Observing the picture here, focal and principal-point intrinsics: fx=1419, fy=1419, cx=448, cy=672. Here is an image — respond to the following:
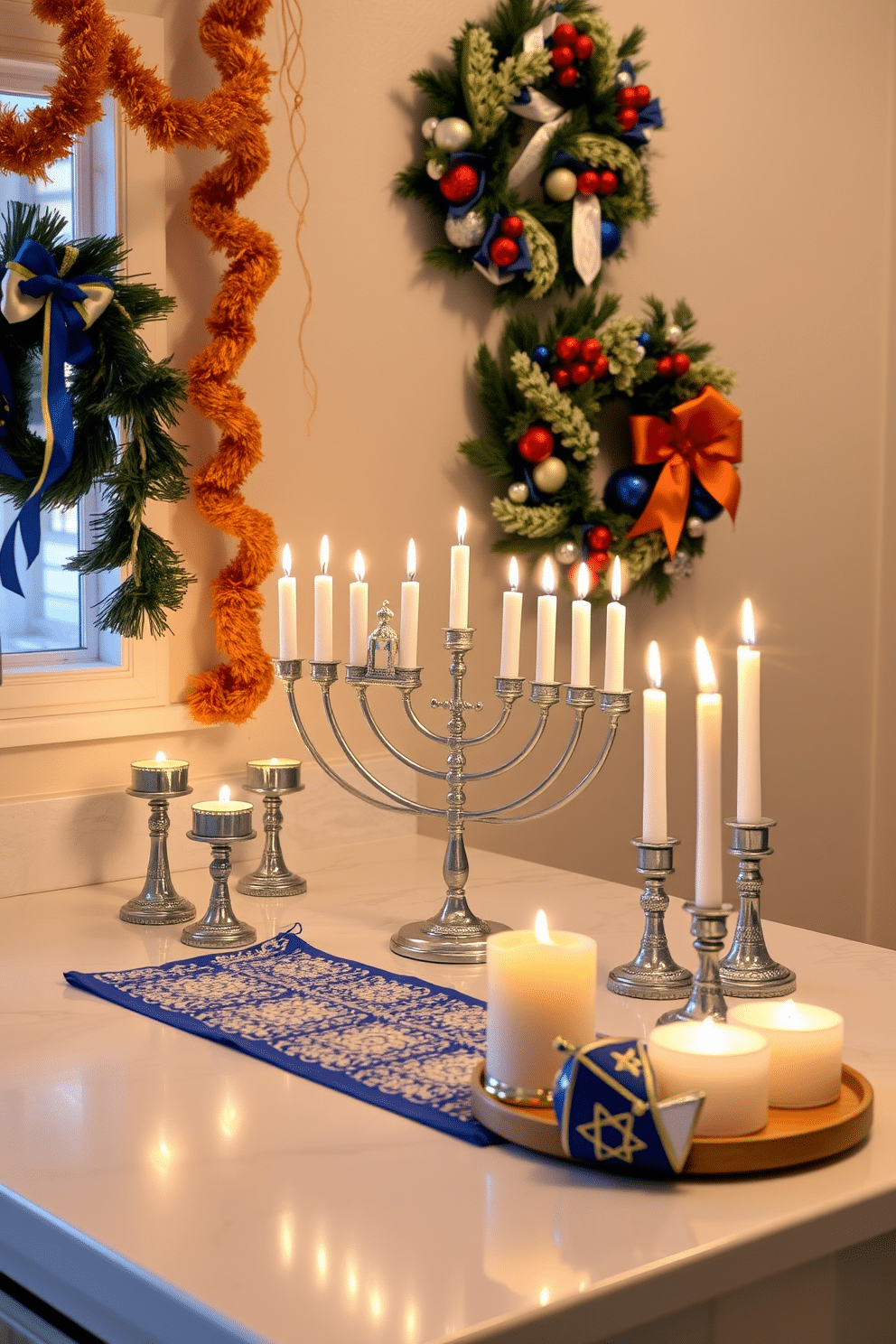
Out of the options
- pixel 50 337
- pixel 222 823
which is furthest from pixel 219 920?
pixel 50 337

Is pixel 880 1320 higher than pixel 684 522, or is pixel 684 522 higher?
pixel 684 522

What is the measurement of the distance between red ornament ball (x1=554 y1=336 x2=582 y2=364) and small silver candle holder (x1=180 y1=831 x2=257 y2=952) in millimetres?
969

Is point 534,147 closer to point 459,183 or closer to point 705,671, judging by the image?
point 459,183

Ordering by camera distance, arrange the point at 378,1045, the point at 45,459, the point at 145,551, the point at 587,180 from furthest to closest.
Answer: the point at 587,180 → the point at 145,551 → the point at 45,459 → the point at 378,1045

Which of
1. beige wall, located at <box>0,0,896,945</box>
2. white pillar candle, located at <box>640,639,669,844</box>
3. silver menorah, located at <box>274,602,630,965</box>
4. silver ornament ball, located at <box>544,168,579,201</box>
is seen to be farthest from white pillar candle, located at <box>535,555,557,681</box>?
silver ornament ball, located at <box>544,168,579,201</box>

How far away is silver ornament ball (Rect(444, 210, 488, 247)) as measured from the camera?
2.00 meters

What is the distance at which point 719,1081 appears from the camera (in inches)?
36.3

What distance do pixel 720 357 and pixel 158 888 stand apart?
4.75 feet

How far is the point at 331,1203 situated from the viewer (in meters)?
0.89

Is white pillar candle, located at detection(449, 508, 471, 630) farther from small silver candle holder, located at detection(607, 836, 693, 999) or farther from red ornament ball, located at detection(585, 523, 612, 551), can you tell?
red ornament ball, located at detection(585, 523, 612, 551)

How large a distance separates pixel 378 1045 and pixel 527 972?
232 millimetres

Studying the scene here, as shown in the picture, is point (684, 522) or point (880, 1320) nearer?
point (880, 1320)

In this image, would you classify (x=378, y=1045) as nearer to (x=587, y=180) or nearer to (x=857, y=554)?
(x=587, y=180)

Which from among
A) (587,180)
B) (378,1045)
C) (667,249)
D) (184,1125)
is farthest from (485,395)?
(184,1125)
